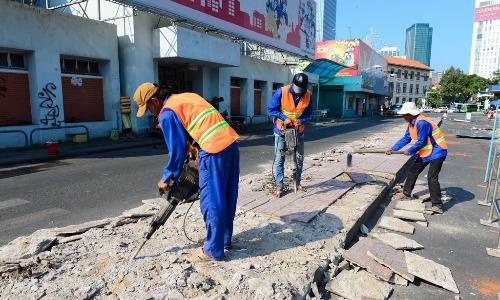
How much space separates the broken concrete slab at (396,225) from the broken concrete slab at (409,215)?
270 mm

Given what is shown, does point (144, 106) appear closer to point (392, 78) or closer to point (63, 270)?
point (63, 270)

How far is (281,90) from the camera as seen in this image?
509 cm

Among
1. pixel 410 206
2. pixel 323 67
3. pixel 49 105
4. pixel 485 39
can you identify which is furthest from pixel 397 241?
pixel 485 39

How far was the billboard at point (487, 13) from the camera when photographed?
317 ft

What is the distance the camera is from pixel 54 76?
12.5 m

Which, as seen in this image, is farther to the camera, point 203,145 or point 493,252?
point 493,252

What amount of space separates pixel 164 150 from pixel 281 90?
750 cm

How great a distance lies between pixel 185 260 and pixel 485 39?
12639 cm

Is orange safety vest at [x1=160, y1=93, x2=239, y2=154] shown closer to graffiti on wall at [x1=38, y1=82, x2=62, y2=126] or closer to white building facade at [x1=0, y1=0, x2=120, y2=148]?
white building facade at [x1=0, y1=0, x2=120, y2=148]

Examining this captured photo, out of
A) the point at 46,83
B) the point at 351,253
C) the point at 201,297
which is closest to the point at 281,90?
the point at 351,253

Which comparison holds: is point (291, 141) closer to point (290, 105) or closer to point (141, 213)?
point (290, 105)

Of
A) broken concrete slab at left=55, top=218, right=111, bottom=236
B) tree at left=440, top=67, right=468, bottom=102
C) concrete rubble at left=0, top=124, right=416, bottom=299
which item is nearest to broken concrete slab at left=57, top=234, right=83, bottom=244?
concrete rubble at left=0, top=124, right=416, bottom=299

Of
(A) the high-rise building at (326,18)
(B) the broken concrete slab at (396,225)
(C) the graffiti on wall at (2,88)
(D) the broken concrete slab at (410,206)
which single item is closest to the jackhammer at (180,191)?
(B) the broken concrete slab at (396,225)

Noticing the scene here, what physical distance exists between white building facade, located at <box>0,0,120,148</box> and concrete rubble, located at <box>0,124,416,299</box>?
9.79 meters
